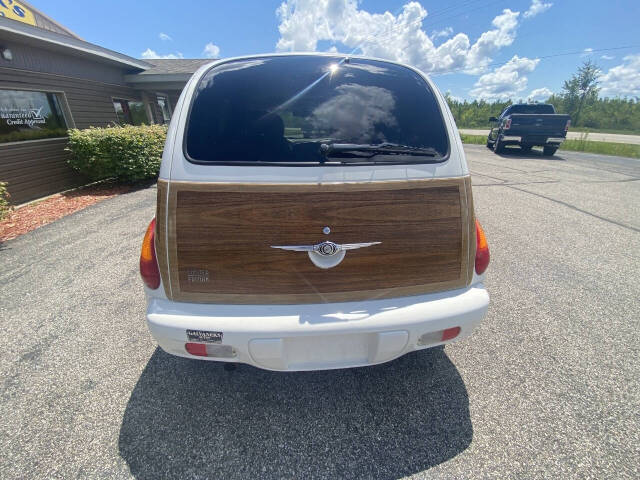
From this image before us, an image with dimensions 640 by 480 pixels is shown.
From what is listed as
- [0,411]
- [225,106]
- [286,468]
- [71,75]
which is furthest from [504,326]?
[71,75]

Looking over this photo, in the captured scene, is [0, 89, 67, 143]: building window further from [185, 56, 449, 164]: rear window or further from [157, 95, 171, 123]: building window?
[185, 56, 449, 164]: rear window

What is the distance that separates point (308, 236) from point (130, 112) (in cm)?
1294

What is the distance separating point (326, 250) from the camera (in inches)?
53.8

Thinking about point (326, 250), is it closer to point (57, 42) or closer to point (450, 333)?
point (450, 333)

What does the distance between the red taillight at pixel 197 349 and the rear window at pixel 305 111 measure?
0.91 meters

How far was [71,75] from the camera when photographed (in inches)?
308

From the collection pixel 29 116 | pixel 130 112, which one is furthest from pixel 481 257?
pixel 130 112

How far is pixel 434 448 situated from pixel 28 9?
16.5 m

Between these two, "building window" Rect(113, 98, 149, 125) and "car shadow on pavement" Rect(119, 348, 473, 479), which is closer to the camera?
"car shadow on pavement" Rect(119, 348, 473, 479)

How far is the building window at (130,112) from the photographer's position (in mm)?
10120

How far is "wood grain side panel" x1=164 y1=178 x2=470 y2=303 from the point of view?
1330 mm

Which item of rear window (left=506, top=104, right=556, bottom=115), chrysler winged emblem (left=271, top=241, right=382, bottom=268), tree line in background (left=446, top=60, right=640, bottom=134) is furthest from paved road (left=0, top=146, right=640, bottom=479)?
tree line in background (left=446, top=60, right=640, bottom=134)

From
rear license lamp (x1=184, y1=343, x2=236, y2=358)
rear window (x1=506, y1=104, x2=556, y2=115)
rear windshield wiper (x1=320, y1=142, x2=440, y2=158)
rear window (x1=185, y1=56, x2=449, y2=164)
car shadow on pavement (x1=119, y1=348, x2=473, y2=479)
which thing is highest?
rear window (x1=506, y1=104, x2=556, y2=115)

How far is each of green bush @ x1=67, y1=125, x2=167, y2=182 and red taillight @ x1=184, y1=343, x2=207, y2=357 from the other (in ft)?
24.4
